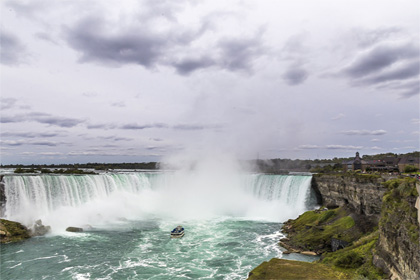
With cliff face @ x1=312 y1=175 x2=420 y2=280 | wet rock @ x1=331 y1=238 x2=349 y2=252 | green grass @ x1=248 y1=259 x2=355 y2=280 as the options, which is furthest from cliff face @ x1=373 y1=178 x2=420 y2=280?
wet rock @ x1=331 y1=238 x2=349 y2=252

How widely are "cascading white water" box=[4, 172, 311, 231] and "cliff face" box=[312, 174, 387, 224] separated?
9.00 feet

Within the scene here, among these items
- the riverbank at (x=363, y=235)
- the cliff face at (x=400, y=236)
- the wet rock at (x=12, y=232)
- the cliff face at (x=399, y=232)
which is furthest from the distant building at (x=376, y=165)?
the wet rock at (x=12, y=232)

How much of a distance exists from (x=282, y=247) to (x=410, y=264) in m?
14.1

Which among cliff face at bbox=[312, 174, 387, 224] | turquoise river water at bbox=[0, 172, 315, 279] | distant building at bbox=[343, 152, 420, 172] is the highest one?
distant building at bbox=[343, 152, 420, 172]

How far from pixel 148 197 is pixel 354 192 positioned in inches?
1202

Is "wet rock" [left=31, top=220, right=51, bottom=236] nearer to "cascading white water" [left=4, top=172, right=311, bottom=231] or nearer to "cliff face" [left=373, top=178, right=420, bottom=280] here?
"cascading white water" [left=4, top=172, right=311, bottom=231]

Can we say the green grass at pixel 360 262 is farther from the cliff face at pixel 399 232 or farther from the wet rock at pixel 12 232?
the wet rock at pixel 12 232

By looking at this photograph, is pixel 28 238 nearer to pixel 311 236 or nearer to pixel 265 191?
pixel 311 236

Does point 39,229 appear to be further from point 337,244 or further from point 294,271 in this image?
point 337,244

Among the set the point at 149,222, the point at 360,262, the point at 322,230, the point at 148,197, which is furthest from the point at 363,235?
the point at 148,197

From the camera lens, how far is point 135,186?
45312 millimetres

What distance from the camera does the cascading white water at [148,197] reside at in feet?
104

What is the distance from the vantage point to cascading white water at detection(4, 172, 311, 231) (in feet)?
104

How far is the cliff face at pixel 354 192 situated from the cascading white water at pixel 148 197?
274 cm
